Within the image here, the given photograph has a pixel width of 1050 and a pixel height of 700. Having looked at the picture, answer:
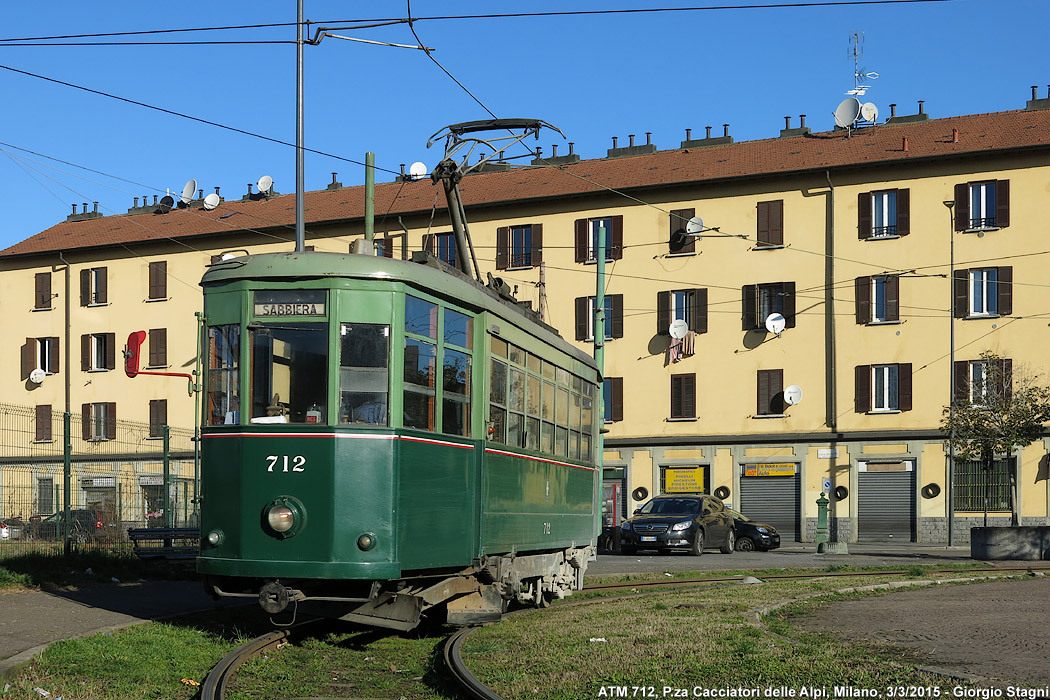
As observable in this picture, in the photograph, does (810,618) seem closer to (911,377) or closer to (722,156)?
(911,377)

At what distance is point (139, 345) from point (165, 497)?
30.7 m

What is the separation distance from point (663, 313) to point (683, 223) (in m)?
3.11

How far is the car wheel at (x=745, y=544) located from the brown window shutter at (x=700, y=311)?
34.9 feet

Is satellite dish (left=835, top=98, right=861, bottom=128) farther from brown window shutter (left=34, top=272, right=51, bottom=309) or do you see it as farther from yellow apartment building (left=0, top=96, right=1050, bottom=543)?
brown window shutter (left=34, top=272, right=51, bottom=309)

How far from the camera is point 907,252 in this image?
40844 millimetres

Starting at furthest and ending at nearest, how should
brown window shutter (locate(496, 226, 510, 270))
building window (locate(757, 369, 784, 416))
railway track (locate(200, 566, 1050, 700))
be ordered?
1. brown window shutter (locate(496, 226, 510, 270))
2. building window (locate(757, 369, 784, 416))
3. railway track (locate(200, 566, 1050, 700))

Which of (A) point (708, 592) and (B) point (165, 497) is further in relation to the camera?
(B) point (165, 497)

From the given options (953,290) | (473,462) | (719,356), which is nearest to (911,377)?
(953,290)

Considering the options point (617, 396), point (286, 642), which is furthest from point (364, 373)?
point (617, 396)

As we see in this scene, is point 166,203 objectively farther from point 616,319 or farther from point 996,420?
point 996,420

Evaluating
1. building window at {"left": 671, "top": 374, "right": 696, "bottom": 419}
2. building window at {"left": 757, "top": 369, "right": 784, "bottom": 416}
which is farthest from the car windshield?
building window at {"left": 671, "top": 374, "right": 696, "bottom": 419}

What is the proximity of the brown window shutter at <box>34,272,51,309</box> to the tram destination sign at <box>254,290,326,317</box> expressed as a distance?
47813 mm

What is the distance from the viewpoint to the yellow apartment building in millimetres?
39875

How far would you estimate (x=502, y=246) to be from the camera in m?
46.7
